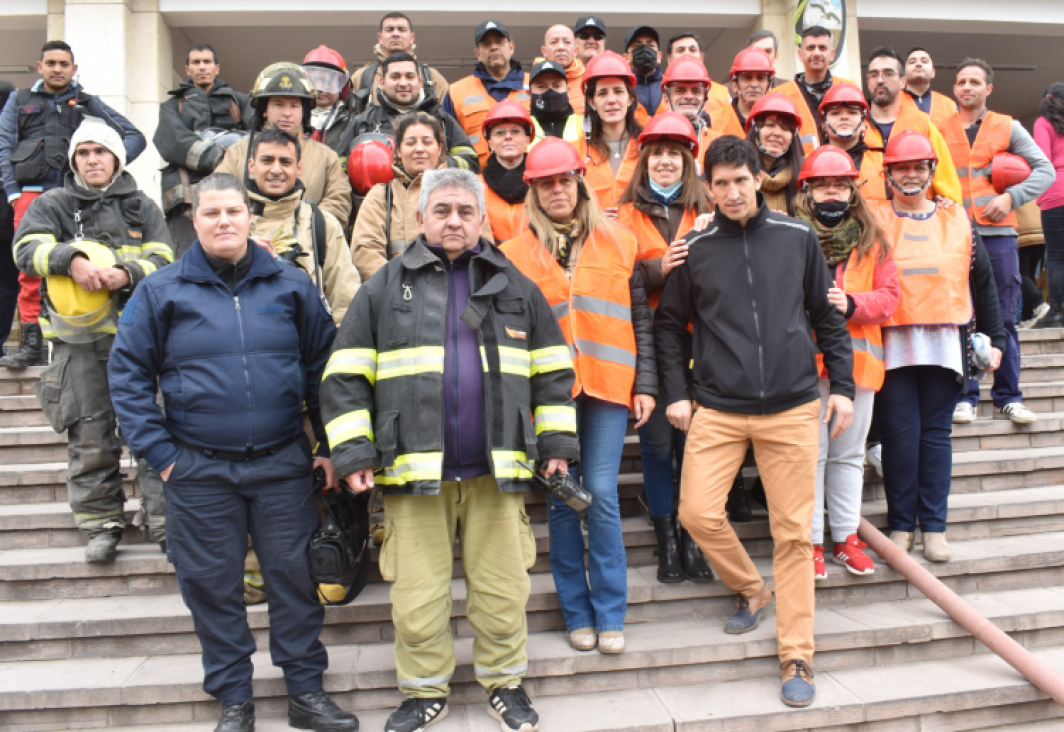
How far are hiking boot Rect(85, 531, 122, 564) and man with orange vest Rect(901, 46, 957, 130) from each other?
247 inches

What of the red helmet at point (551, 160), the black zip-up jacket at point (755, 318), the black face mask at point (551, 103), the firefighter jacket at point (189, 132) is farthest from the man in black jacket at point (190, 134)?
the black zip-up jacket at point (755, 318)

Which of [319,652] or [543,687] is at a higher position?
[319,652]

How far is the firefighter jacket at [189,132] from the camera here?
505 cm

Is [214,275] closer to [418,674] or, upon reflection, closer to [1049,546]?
[418,674]

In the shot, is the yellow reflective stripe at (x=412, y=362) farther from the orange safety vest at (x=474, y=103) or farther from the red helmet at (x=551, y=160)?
the orange safety vest at (x=474, y=103)

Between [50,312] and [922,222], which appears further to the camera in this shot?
[922,222]

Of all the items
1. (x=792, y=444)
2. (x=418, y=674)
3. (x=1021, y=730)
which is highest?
(x=792, y=444)

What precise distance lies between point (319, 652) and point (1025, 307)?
7.52 metres

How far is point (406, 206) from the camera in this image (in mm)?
4223

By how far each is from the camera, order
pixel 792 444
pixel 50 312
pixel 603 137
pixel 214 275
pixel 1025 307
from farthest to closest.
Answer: pixel 1025 307 < pixel 603 137 < pixel 50 312 < pixel 792 444 < pixel 214 275

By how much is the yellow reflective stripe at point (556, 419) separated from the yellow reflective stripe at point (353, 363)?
2.42 ft

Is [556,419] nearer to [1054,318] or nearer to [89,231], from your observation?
[89,231]

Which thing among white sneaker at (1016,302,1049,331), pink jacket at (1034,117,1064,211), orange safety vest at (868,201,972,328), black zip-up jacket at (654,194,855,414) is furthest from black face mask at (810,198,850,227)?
white sneaker at (1016,302,1049,331)

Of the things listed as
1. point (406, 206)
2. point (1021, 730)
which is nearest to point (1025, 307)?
point (1021, 730)
